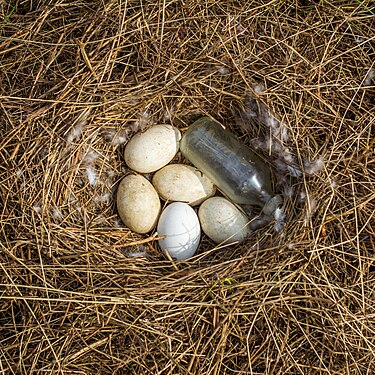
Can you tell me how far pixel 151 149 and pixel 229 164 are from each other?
1.06 ft

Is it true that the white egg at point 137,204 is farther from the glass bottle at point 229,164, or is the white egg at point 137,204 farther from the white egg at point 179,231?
the glass bottle at point 229,164

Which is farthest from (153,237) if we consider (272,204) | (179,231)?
(272,204)

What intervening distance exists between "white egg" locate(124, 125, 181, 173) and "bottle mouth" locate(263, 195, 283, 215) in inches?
A: 17.5

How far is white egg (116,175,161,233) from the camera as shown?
7.32ft

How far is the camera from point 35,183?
6.96 feet

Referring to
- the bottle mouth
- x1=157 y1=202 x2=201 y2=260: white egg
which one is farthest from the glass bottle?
x1=157 y1=202 x2=201 y2=260: white egg

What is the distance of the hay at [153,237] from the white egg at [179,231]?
62 mm

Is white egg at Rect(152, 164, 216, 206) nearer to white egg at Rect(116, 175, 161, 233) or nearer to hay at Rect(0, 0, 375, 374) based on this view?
white egg at Rect(116, 175, 161, 233)

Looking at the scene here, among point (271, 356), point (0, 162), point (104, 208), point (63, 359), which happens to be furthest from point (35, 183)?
point (271, 356)

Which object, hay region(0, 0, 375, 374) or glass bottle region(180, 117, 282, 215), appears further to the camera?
glass bottle region(180, 117, 282, 215)

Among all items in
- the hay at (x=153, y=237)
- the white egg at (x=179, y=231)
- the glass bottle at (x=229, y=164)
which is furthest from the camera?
the glass bottle at (x=229, y=164)

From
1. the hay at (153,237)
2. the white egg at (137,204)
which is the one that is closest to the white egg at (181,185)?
the white egg at (137,204)

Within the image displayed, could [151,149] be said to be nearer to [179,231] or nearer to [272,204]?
[179,231]

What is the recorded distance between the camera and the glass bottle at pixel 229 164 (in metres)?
2.31
